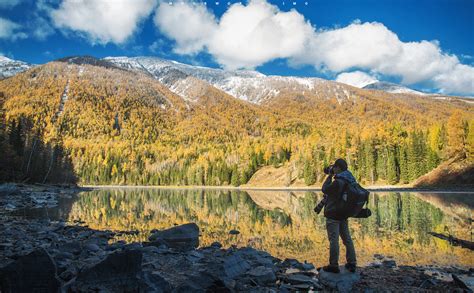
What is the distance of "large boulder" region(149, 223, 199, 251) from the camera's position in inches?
618

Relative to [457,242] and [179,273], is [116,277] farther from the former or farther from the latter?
[457,242]

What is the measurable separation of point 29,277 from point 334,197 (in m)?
7.17

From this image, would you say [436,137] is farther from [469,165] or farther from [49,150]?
[49,150]

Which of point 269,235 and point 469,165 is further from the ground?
point 469,165

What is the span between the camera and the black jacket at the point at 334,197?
9.16 m

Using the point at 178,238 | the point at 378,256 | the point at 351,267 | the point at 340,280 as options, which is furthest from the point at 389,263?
the point at 178,238

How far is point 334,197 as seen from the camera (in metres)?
9.34

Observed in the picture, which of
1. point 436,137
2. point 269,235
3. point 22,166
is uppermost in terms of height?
point 436,137

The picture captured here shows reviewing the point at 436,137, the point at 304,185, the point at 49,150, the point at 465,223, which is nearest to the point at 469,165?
the point at 436,137

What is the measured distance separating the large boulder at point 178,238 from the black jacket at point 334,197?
26.1ft

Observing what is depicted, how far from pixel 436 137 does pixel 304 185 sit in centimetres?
3994

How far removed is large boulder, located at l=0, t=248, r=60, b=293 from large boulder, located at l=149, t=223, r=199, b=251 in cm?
892

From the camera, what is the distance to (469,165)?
7012 centimetres

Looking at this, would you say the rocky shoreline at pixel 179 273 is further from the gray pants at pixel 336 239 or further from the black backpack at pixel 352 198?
the black backpack at pixel 352 198
